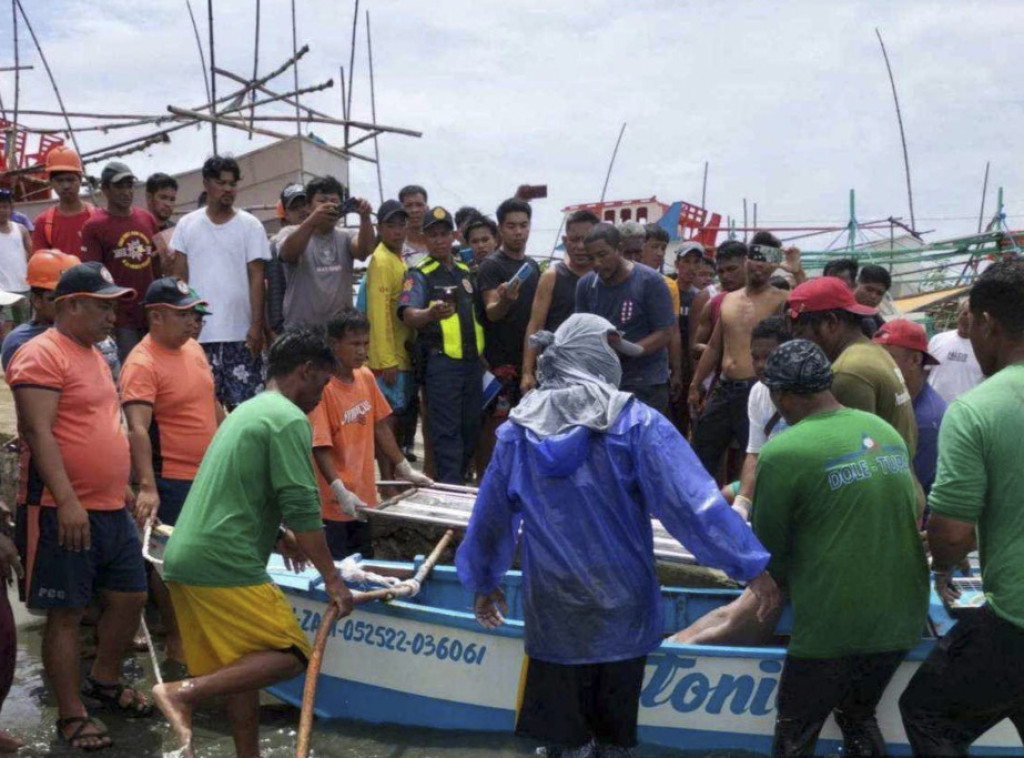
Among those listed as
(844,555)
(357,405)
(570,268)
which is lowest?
(844,555)

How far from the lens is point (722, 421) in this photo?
7375 mm

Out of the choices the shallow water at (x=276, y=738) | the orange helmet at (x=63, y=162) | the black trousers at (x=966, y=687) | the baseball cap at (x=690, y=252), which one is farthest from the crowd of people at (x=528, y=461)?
the baseball cap at (x=690, y=252)

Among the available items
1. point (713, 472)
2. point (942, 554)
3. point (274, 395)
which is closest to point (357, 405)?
point (274, 395)

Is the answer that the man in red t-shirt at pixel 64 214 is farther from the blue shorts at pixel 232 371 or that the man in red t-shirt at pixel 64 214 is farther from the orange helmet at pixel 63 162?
the blue shorts at pixel 232 371

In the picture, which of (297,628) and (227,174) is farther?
(227,174)

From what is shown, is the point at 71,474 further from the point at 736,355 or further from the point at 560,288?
the point at 736,355

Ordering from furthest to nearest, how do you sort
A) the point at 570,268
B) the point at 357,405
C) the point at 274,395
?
1. the point at 570,268
2. the point at 357,405
3. the point at 274,395

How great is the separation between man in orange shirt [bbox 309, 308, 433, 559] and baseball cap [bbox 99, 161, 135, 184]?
229cm

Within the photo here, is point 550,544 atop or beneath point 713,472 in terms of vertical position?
atop

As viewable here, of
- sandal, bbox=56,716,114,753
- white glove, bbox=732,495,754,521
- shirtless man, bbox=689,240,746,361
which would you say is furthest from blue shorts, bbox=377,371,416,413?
sandal, bbox=56,716,114,753

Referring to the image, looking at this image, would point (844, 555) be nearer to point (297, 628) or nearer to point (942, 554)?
point (942, 554)

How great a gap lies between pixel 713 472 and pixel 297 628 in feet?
13.1

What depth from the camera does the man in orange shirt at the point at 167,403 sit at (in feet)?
18.0

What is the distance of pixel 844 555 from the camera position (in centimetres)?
386
